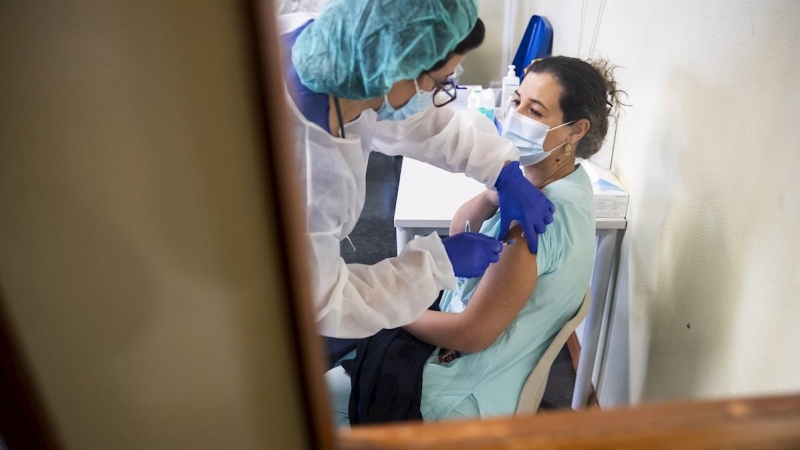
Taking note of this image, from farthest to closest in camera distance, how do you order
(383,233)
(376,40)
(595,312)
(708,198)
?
(383,233) → (595,312) → (708,198) → (376,40)

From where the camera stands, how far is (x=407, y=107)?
835 mm

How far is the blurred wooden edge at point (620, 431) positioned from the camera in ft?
1.39

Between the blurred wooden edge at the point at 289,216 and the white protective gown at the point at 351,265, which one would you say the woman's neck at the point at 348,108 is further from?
the blurred wooden edge at the point at 289,216

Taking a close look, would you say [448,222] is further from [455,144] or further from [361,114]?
[361,114]

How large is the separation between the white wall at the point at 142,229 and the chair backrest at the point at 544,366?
82 centimetres

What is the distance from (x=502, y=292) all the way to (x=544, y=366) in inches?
8.5

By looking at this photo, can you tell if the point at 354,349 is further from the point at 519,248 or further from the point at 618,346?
the point at 618,346

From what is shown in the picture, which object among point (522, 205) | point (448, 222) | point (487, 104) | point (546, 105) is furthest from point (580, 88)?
point (487, 104)

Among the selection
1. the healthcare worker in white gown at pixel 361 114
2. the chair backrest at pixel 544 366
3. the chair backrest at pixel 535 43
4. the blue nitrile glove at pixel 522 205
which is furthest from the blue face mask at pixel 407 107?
the chair backrest at pixel 535 43

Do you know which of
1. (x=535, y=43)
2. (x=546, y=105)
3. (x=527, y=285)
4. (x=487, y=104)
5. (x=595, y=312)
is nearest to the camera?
(x=527, y=285)

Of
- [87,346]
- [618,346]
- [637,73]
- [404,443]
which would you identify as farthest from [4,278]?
[618,346]

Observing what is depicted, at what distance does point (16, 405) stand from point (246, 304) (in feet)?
0.73

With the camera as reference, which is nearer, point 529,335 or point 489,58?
point 529,335

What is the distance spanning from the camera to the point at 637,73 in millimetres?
1357
